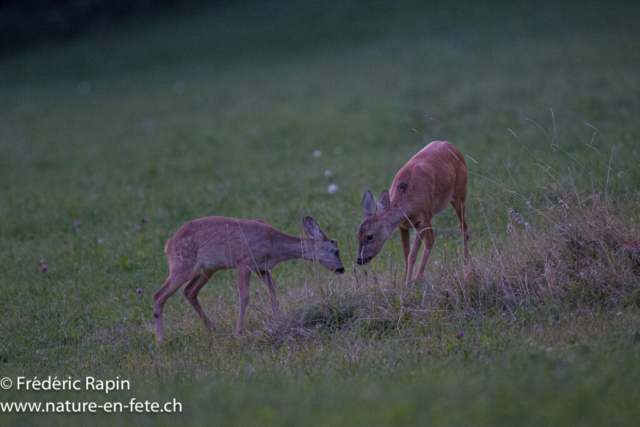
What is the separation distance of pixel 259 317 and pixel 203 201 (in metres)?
5.09

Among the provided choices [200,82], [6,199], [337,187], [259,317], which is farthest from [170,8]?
[259,317]

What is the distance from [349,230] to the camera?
972 cm

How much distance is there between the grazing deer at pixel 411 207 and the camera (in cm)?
757

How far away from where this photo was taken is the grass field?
15.2ft

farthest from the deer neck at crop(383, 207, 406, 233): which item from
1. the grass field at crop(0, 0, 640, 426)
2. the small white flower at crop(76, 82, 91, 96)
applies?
the small white flower at crop(76, 82, 91, 96)

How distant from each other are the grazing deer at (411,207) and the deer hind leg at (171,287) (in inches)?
76.0

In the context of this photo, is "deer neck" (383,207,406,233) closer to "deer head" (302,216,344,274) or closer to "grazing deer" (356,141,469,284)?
"grazing deer" (356,141,469,284)

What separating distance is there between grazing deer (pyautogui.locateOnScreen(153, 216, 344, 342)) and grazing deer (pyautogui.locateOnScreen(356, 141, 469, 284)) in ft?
1.59

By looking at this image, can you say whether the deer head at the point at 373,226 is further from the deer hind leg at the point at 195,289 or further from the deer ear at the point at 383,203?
the deer hind leg at the point at 195,289

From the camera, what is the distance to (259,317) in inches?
282

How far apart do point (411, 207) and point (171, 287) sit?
2882 mm

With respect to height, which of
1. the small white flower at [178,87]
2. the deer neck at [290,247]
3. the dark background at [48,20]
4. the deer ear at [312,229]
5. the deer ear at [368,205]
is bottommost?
the deer neck at [290,247]

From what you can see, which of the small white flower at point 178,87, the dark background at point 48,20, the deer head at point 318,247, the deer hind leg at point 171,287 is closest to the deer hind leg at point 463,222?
the deer head at point 318,247

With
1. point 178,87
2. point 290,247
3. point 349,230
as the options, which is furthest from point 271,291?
point 178,87
